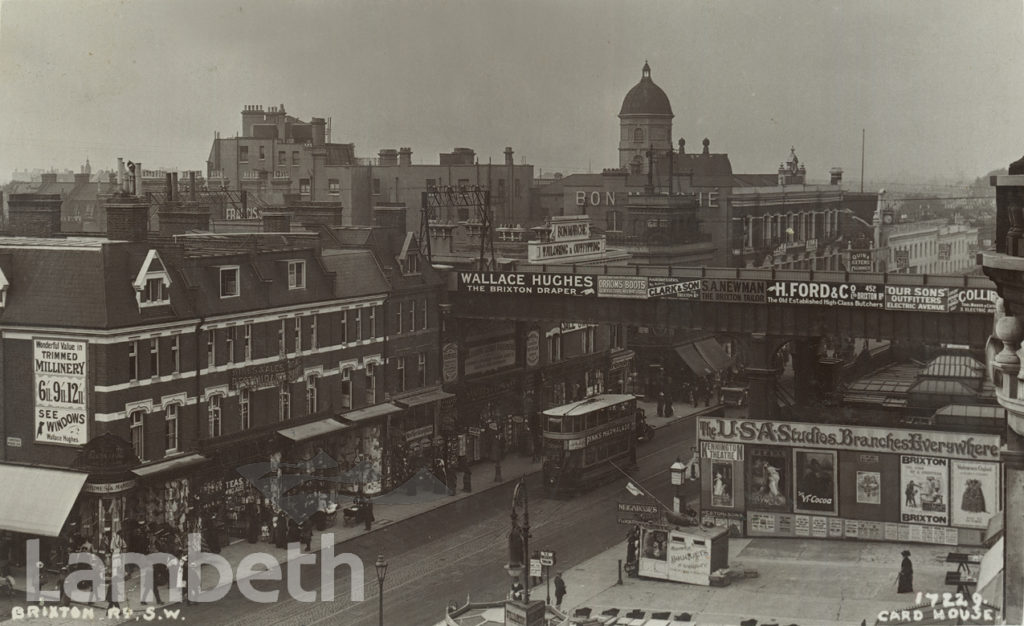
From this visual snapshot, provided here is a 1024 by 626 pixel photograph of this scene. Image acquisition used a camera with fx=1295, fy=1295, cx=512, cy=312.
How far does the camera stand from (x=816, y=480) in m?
44.2

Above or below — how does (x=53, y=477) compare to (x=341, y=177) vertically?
below

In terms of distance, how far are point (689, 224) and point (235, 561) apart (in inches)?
2076

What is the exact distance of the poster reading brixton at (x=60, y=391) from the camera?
4150 cm

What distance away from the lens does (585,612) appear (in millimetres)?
35031

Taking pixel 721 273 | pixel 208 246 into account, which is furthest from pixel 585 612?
pixel 208 246

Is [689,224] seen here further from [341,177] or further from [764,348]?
[764,348]

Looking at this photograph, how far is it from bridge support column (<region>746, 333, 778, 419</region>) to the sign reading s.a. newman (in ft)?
17.6

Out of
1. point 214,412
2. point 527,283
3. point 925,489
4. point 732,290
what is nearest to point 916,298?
point 732,290

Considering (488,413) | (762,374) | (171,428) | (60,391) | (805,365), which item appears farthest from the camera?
(488,413)

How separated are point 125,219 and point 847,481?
25.8 meters

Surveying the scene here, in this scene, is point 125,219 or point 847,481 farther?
point 847,481

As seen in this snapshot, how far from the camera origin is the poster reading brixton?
41.5 m

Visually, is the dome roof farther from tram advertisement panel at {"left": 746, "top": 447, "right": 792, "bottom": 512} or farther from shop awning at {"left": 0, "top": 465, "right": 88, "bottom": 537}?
shop awning at {"left": 0, "top": 465, "right": 88, "bottom": 537}

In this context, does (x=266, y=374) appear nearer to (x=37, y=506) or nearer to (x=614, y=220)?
(x=37, y=506)
